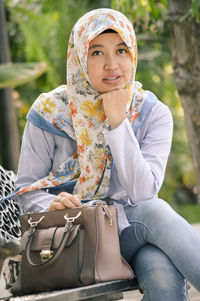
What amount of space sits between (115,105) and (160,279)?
827mm

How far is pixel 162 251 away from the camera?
2506mm

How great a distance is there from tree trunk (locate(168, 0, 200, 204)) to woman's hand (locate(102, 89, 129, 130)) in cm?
135

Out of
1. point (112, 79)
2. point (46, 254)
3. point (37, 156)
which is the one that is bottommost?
point (46, 254)

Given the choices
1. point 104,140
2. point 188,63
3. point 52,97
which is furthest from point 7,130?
point 104,140

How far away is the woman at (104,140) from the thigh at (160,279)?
0.05 ft

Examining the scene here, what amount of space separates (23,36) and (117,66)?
36.1 feet

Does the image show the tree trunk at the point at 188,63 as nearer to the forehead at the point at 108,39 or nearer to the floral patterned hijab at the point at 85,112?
the floral patterned hijab at the point at 85,112

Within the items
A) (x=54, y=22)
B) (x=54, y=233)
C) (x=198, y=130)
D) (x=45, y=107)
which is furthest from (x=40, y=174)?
(x=54, y=22)

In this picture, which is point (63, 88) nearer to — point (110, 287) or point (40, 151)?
point (40, 151)

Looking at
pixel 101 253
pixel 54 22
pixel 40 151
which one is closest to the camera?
pixel 101 253

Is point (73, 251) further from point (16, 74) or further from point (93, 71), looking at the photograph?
point (16, 74)

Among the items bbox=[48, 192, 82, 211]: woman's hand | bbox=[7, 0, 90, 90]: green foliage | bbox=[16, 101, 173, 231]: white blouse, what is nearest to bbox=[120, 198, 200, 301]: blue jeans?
bbox=[16, 101, 173, 231]: white blouse

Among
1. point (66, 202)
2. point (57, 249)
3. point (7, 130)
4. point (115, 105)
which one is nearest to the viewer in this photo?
point (57, 249)

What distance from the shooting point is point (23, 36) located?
13.4m
